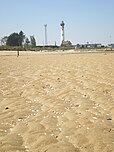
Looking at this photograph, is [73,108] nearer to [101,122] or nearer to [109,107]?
[109,107]

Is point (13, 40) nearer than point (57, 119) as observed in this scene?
No

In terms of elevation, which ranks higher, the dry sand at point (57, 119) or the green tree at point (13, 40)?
the dry sand at point (57, 119)

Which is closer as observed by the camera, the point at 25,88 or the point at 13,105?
the point at 13,105

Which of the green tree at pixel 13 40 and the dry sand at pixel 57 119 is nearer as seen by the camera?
the dry sand at pixel 57 119

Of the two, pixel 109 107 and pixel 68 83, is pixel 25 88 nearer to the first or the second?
pixel 68 83

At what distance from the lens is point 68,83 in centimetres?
1088

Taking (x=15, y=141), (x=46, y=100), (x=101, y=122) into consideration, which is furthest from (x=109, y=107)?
(x=15, y=141)

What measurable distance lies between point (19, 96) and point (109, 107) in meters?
2.67

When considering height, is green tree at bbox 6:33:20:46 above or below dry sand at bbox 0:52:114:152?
below

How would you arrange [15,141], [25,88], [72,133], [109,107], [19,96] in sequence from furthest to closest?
[25,88] < [19,96] < [109,107] < [72,133] < [15,141]

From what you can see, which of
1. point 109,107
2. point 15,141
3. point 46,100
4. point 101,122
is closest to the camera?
point 15,141

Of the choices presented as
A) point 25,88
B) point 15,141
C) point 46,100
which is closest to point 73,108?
point 46,100

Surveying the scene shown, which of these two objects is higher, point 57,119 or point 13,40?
point 57,119

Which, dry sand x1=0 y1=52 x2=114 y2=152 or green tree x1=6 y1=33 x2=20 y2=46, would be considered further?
green tree x1=6 y1=33 x2=20 y2=46
